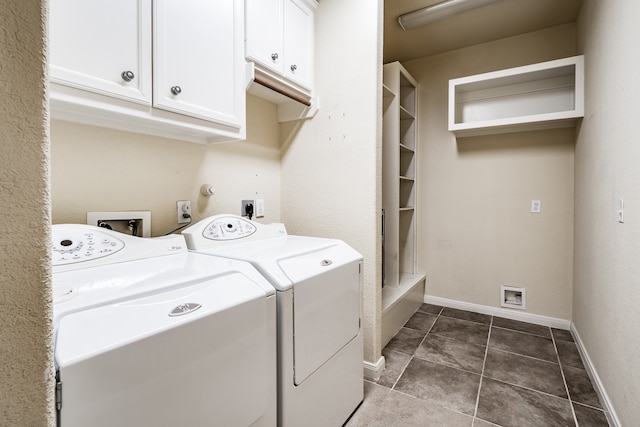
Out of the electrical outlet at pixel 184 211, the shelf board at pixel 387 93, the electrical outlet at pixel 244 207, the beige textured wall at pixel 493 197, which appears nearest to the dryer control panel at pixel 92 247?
the electrical outlet at pixel 184 211

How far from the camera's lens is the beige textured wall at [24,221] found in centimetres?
39

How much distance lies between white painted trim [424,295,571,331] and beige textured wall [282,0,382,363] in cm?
157

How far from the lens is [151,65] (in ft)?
4.02

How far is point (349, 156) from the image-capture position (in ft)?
6.75

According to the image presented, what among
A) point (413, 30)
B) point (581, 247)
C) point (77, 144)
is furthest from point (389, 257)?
point (77, 144)

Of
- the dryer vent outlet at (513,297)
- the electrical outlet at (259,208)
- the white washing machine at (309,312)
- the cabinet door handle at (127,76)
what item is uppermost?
the cabinet door handle at (127,76)

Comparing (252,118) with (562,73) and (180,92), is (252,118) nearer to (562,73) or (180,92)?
(180,92)

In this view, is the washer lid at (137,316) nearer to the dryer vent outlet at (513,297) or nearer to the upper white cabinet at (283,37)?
the upper white cabinet at (283,37)

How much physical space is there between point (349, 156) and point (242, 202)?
0.78 meters

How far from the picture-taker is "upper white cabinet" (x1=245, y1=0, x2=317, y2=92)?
1682 millimetres

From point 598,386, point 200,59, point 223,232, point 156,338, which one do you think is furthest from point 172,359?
point 598,386

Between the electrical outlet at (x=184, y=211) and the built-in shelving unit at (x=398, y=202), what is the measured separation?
5.05ft

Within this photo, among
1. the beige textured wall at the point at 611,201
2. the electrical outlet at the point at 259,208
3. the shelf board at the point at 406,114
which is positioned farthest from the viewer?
the shelf board at the point at 406,114

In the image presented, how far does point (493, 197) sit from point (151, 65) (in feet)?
9.94
